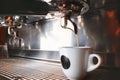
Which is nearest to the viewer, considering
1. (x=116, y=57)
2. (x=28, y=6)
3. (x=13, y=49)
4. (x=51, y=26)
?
(x=116, y=57)

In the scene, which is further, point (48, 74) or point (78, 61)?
point (48, 74)

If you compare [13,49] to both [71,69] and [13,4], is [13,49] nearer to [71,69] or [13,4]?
[13,4]

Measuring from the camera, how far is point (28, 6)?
857 millimetres

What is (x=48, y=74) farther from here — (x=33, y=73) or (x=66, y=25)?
(x=66, y=25)

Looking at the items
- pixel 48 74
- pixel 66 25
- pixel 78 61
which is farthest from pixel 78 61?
pixel 66 25

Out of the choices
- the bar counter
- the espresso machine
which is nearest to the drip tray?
the bar counter

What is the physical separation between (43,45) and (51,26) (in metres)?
0.13

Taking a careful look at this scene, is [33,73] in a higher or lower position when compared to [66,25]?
lower

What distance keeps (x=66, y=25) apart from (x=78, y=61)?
0.27 meters

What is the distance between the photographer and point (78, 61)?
1.51 ft

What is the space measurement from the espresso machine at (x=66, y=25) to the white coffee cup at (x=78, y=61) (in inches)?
7.4

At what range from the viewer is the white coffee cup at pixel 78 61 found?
460mm

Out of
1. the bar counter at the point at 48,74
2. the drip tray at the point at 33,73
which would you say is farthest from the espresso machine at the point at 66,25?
the drip tray at the point at 33,73

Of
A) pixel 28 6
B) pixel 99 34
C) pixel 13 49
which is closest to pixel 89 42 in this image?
pixel 99 34
